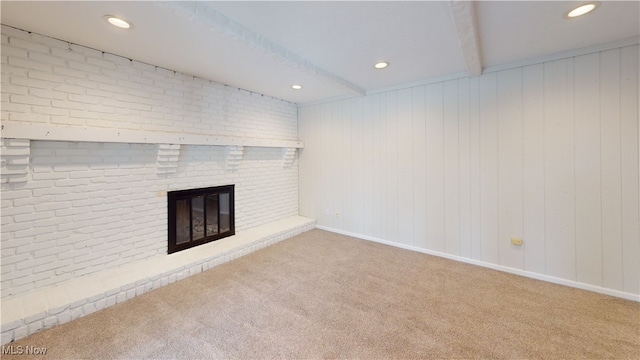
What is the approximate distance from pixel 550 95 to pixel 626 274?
188cm

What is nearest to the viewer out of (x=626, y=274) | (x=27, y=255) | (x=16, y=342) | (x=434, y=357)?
(x=434, y=357)

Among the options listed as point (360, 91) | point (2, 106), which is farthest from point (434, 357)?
point (2, 106)

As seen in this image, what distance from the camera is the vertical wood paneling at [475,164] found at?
10.3ft

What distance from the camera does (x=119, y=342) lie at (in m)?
1.92

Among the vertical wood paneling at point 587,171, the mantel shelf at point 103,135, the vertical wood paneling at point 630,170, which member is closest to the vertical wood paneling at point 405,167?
the vertical wood paneling at point 587,171

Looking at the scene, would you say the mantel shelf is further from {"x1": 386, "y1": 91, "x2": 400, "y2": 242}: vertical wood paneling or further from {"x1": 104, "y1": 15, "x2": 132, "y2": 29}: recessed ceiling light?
{"x1": 386, "y1": 91, "x2": 400, "y2": 242}: vertical wood paneling

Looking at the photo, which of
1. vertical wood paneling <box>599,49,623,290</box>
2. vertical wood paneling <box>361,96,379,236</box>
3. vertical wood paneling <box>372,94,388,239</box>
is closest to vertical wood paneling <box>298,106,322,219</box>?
vertical wood paneling <box>361,96,379,236</box>

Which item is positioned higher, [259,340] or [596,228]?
[596,228]

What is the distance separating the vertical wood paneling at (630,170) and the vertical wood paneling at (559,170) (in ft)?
1.15

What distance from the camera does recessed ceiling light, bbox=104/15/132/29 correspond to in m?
1.95

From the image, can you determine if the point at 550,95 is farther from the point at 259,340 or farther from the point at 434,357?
the point at 259,340

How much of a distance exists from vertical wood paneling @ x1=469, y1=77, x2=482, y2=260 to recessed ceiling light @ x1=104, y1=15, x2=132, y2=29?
3577mm

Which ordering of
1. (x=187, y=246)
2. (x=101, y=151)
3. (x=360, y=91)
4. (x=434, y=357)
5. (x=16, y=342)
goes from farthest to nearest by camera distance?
(x=360, y=91)
(x=187, y=246)
(x=101, y=151)
(x=16, y=342)
(x=434, y=357)

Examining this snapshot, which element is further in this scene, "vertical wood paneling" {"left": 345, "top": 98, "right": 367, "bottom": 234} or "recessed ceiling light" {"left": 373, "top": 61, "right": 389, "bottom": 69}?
"vertical wood paneling" {"left": 345, "top": 98, "right": 367, "bottom": 234}
